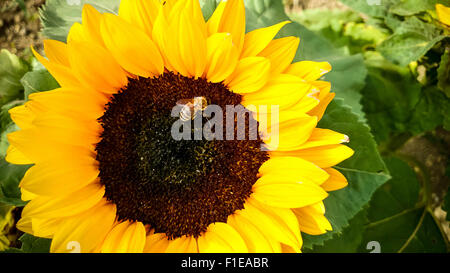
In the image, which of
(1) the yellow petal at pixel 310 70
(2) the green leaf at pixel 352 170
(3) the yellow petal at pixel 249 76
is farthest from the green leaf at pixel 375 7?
(3) the yellow petal at pixel 249 76

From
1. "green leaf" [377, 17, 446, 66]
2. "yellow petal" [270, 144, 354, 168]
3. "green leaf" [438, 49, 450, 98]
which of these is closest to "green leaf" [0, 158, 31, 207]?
"yellow petal" [270, 144, 354, 168]

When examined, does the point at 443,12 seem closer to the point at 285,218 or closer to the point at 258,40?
the point at 258,40

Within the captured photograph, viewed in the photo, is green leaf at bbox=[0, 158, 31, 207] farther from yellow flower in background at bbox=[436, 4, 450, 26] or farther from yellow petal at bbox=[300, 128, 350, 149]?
yellow flower in background at bbox=[436, 4, 450, 26]

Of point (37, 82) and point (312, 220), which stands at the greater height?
point (37, 82)

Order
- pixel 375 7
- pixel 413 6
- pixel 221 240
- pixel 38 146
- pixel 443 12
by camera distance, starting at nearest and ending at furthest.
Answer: pixel 38 146
pixel 221 240
pixel 443 12
pixel 413 6
pixel 375 7

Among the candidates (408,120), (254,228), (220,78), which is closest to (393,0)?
(408,120)

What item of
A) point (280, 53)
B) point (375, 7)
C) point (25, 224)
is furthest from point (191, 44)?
point (375, 7)

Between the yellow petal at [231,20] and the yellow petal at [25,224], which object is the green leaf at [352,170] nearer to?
the yellow petal at [231,20]

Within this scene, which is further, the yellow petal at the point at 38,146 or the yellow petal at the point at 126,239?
the yellow petal at the point at 126,239
